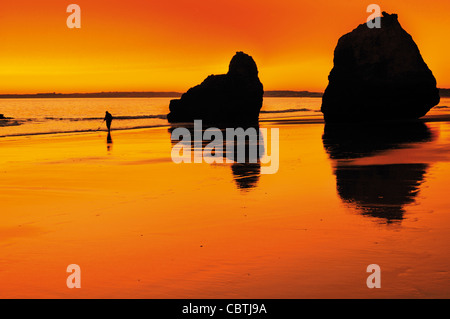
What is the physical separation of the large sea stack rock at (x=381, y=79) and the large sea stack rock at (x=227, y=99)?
48.0 ft

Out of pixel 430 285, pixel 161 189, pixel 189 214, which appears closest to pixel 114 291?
pixel 430 285

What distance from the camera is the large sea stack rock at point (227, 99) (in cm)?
7200

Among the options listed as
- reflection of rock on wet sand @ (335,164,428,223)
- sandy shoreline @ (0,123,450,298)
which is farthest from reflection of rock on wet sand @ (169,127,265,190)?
reflection of rock on wet sand @ (335,164,428,223)

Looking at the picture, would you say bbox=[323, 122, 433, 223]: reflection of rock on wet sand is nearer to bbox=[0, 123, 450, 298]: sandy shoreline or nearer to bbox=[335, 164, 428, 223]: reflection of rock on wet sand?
bbox=[335, 164, 428, 223]: reflection of rock on wet sand

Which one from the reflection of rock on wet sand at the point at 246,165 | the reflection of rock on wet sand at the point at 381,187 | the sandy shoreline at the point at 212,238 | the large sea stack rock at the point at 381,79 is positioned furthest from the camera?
the large sea stack rock at the point at 381,79

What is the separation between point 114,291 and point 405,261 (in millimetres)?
3790

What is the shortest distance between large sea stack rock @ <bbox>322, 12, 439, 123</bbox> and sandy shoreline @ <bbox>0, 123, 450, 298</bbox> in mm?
41238

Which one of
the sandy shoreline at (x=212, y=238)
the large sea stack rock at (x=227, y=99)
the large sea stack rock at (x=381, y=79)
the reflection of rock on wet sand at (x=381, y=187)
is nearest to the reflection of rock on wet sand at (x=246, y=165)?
the sandy shoreline at (x=212, y=238)

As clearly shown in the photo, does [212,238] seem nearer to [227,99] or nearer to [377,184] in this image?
[377,184]

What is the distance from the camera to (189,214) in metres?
11.6

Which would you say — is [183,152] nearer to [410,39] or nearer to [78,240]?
[78,240]

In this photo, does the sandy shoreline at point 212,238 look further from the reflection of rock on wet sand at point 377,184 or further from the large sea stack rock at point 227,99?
the large sea stack rock at point 227,99

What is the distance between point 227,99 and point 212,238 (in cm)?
6378

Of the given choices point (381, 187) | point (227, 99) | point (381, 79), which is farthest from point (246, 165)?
point (227, 99)
